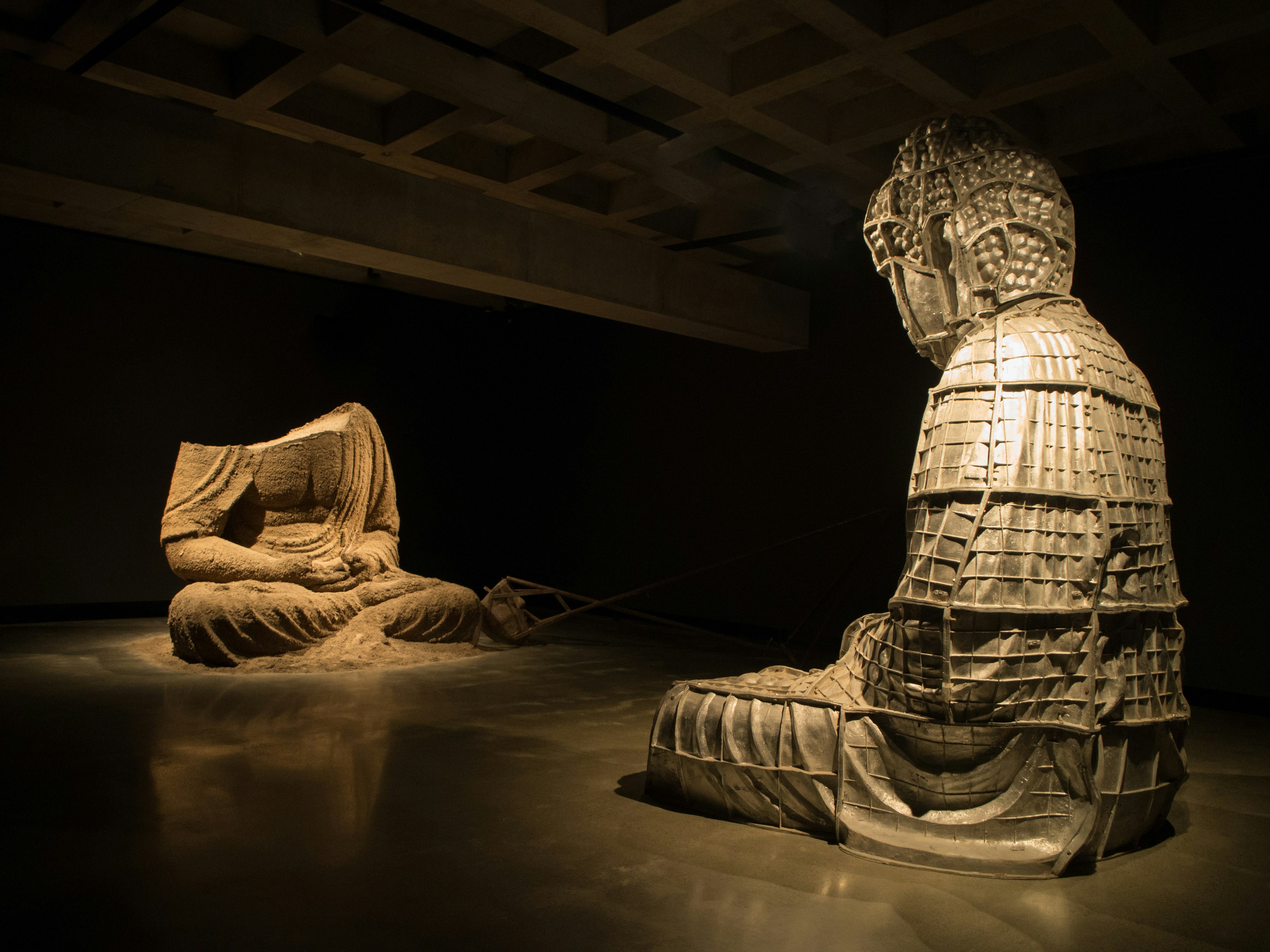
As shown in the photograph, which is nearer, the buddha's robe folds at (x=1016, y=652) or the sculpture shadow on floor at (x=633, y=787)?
the buddha's robe folds at (x=1016, y=652)

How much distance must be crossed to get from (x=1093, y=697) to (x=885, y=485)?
14.0ft

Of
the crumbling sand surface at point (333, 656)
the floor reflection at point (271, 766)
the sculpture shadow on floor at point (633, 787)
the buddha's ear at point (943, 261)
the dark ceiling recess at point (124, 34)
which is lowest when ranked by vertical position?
the floor reflection at point (271, 766)

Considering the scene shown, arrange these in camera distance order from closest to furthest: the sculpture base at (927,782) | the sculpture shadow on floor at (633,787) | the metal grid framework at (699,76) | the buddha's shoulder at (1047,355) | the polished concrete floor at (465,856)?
the polished concrete floor at (465,856), the sculpture base at (927,782), the buddha's shoulder at (1047,355), the sculpture shadow on floor at (633,787), the metal grid framework at (699,76)

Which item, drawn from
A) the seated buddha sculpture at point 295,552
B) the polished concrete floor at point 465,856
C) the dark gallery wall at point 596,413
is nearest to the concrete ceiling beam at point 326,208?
the dark gallery wall at point 596,413

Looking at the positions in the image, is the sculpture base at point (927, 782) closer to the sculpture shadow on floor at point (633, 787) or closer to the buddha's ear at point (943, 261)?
the sculpture shadow on floor at point (633, 787)

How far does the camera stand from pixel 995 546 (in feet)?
8.41

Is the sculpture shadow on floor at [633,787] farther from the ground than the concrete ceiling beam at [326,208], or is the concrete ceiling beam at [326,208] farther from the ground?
the concrete ceiling beam at [326,208]

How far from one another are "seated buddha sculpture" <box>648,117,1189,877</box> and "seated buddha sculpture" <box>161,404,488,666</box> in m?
3.42

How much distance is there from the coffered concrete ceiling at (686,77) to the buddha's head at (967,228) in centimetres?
115

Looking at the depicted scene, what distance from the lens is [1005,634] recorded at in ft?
8.30

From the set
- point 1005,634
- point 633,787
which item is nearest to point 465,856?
point 633,787

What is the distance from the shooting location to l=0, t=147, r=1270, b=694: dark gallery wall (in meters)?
5.31

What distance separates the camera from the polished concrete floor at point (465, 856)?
2160 millimetres

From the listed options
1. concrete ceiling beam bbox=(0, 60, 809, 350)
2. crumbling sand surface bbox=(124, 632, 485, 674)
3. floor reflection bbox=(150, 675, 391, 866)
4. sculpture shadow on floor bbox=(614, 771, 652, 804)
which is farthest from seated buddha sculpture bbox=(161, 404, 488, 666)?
sculpture shadow on floor bbox=(614, 771, 652, 804)
